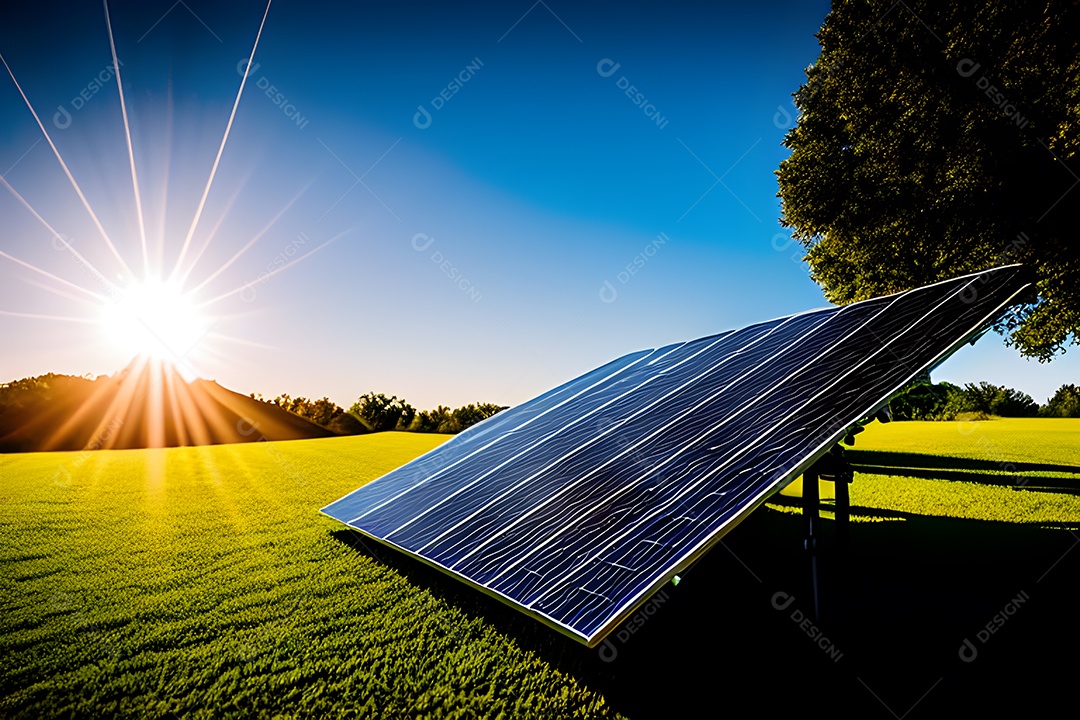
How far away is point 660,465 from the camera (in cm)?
448

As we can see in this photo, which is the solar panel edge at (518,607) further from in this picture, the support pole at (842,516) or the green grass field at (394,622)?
the support pole at (842,516)

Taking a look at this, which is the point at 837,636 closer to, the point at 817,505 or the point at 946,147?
the point at 817,505

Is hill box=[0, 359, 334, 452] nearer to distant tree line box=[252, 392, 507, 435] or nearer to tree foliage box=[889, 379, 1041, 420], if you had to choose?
distant tree line box=[252, 392, 507, 435]

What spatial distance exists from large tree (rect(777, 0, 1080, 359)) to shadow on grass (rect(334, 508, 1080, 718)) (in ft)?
33.5

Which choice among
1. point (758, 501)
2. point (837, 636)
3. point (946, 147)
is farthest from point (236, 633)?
point (946, 147)

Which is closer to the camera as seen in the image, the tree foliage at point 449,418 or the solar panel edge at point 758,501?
the solar panel edge at point 758,501

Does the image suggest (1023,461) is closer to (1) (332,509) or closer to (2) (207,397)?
(1) (332,509)

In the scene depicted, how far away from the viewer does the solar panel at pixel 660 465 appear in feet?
10.9

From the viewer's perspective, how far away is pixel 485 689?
3941 millimetres

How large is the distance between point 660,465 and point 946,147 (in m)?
15.4

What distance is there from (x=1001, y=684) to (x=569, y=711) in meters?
3.40

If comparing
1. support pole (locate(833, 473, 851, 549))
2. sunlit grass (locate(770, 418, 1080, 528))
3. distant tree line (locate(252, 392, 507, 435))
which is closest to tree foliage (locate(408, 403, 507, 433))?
distant tree line (locate(252, 392, 507, 435))

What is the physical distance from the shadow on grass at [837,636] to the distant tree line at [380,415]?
1491 inches

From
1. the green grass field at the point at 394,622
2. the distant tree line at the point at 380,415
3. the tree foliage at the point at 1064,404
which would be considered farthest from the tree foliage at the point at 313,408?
the tree foliage at the point at 1064,404
